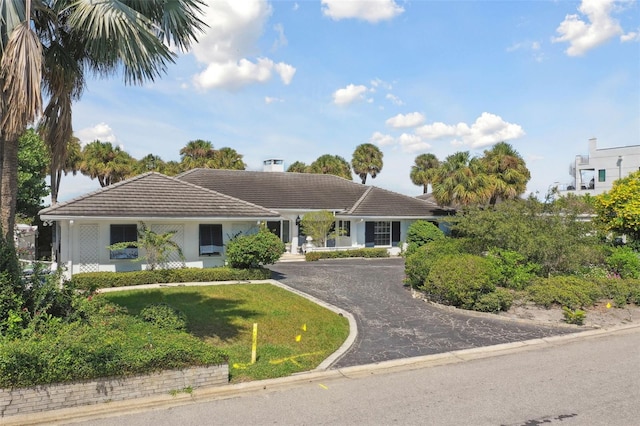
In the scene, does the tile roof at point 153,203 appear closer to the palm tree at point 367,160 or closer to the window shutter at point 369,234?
the window shutter at point 369,234

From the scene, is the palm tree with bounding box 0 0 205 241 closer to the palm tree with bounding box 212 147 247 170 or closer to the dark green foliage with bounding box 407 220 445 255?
the dark green foliage with bounding box 407 220 445 255

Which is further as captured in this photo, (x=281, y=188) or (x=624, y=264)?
(x=281, y=188)

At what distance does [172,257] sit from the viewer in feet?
62.1

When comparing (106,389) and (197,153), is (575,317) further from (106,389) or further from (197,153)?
(197,153)

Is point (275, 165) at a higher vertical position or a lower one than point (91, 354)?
higher

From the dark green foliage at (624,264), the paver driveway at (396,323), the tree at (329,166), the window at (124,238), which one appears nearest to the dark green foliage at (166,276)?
the window at (124,238)

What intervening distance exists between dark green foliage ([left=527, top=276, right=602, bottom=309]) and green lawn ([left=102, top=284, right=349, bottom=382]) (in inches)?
245

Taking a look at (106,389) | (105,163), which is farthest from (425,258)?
(105,163)

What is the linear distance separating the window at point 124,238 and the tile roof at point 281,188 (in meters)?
11.7

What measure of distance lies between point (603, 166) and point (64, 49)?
4743 cm

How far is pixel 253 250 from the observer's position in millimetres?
18406

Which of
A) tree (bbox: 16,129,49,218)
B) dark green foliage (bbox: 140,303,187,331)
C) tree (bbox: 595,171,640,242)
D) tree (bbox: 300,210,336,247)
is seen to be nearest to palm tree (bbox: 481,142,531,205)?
tree (bbox: 595,171,640,242)

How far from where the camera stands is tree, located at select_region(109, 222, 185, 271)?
17484 millimetres

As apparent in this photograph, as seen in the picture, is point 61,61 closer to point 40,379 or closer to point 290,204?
point 40,379
